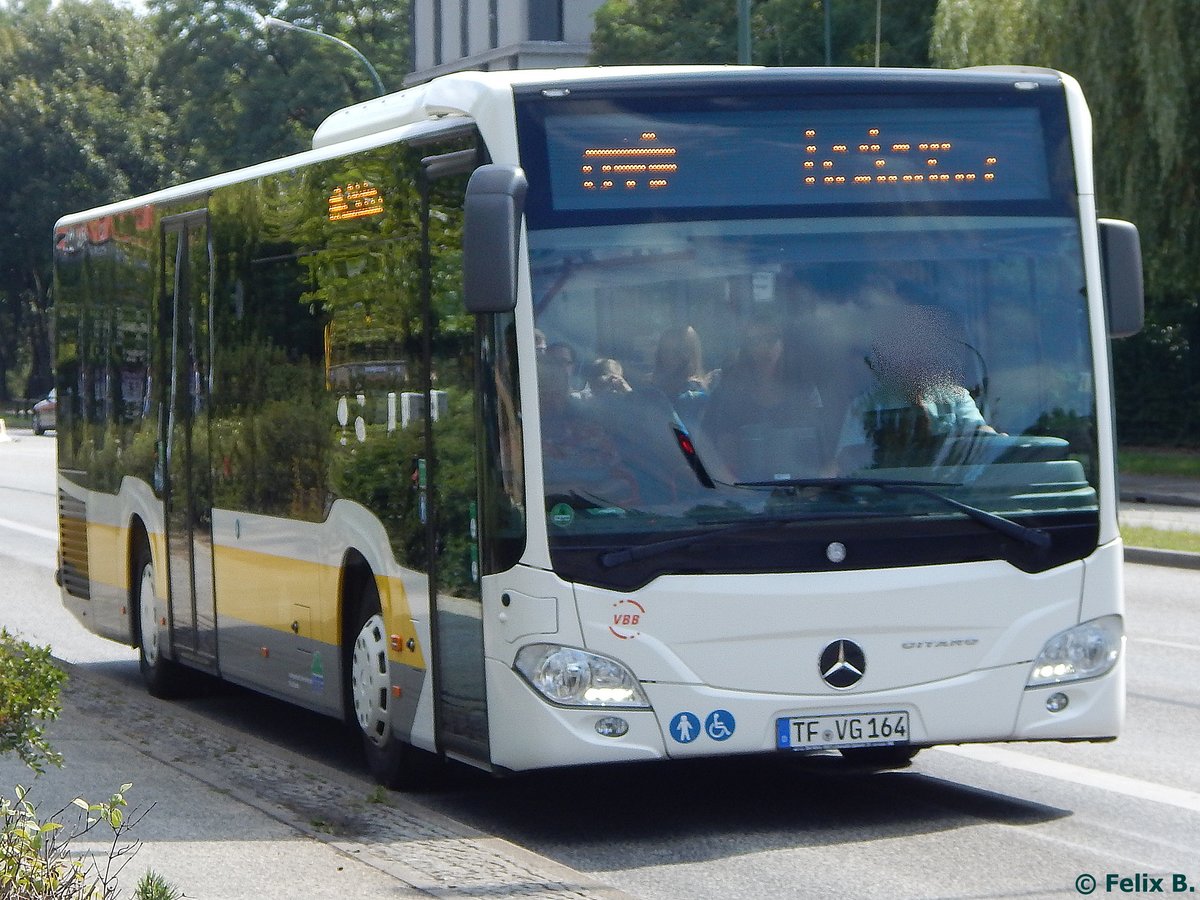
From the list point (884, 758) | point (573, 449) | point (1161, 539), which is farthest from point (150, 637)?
point (1161, 539)

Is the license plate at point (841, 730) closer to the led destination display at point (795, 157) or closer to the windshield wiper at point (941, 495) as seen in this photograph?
the windshield wiper at point (941, 495)

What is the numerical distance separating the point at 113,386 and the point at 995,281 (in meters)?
6.77

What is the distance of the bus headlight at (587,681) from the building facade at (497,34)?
179ft

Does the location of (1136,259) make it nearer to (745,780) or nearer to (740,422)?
(740,422)

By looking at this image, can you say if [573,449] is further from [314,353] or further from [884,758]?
[884,758]

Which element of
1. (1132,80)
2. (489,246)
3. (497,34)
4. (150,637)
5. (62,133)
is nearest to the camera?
(489,246)

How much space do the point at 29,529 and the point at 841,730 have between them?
2072 cm

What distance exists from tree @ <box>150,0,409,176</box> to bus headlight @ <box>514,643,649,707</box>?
184 ft

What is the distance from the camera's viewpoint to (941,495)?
25.0ft

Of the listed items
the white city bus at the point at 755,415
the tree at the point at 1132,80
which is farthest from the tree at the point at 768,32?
the white city bus at the point at 755,415

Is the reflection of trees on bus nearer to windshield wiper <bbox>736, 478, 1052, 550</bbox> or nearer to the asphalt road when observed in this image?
the asphalt road

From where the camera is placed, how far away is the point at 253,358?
10.3 meters

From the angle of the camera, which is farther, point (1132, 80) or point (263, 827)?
point (1132, 80)

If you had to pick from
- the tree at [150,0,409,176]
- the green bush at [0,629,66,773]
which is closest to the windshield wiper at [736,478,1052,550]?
the green bush at [0,629,66,773]
